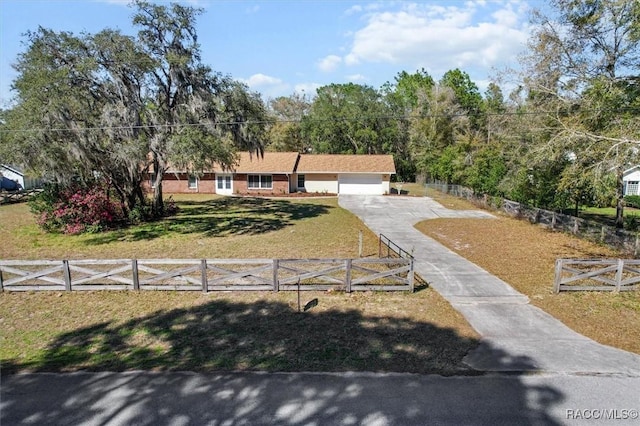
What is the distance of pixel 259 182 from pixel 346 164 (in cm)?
864

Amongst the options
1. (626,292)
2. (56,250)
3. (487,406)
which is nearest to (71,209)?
(56,250)

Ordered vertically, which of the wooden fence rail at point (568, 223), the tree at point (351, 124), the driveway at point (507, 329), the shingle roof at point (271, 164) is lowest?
the driveway at point (507, 329)

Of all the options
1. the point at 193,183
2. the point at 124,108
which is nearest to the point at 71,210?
the point at 124,108

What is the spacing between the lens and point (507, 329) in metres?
8.91

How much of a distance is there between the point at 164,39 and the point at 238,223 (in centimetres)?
1038

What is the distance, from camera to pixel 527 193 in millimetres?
24828

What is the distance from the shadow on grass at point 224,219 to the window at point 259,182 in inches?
181

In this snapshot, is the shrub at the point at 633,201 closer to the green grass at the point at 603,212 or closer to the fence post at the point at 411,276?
the green grass at the point at 603,212

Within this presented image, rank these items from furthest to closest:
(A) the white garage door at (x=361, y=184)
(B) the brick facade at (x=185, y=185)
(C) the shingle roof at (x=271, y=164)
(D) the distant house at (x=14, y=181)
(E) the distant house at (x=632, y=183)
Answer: (D) the distant house at (x=14, y=181) < (E) the distant house at (x=632, y=183) < (B) the brick facade at (x=185, y=185) < (A) the white garage door at (x=361, y=184) < (C) the shingle roof at (x=271, y=164)

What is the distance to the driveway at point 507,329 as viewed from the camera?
24.1ft

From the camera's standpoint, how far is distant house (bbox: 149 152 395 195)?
→ 124 feet

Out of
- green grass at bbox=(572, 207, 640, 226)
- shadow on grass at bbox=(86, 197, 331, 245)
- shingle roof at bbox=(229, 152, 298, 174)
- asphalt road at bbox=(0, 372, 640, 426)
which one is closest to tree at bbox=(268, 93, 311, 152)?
shingle roof at bbox=(229, 152, 298, 174)

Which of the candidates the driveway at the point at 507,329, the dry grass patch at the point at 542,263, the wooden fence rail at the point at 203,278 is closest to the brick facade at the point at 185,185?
the dry grass patch at the point at 542,263

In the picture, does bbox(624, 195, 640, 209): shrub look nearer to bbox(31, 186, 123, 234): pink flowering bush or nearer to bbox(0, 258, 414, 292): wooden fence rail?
bbox(0, 258, 414, 292): wooden fence rail
